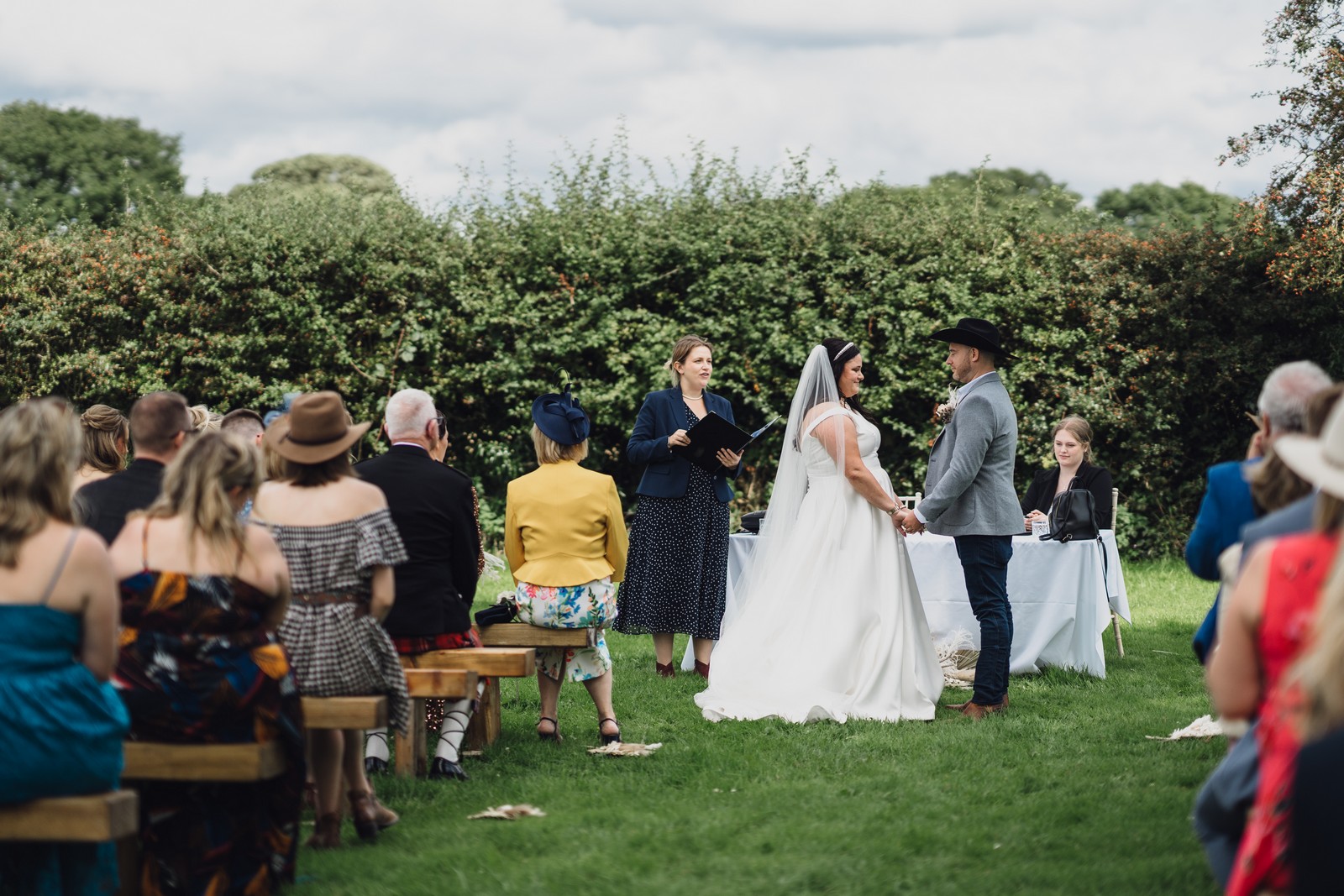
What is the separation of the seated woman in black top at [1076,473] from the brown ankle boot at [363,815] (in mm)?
Answer: 5448

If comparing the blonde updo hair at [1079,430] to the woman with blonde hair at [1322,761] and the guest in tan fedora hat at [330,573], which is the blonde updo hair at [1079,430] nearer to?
the guest in tan fedora hat at [330,573]

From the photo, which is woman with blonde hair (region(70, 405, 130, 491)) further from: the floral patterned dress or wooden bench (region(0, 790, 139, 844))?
wooden bench (region(0, 790, 139, 844))

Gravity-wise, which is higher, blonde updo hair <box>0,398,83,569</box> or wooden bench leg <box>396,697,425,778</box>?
blonde updo hair <box>0,398,83,569</box>

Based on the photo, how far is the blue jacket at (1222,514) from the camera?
13.7ft

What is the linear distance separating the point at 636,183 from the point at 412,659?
9.41 metres

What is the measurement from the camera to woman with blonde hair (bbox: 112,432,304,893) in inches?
154

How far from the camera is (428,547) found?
568 cm

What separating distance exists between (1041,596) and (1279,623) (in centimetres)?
563

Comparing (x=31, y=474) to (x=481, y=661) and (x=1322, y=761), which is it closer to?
(x=481, y=661)

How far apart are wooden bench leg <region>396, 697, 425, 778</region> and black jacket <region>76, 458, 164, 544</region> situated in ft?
4.98

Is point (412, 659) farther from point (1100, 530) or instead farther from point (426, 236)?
point (426, 236)

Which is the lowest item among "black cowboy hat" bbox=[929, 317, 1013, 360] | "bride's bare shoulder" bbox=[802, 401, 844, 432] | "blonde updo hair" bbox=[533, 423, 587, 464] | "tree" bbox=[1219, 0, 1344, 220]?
"blonde updo hair" bbox=[533, 423, 587, 464]

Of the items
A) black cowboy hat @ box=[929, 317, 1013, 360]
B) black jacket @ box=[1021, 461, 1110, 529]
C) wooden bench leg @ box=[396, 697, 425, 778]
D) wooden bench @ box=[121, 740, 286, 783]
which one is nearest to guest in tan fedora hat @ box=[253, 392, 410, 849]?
wooden bench @ box=[121, 740, 286, 783]

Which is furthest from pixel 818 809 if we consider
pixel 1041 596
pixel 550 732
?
pixel 1041 596
